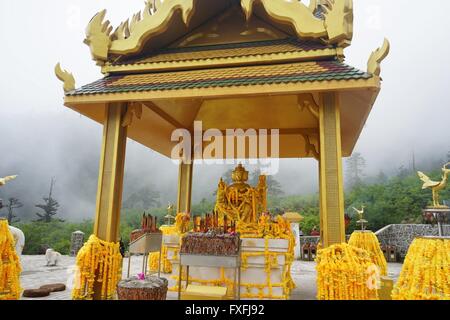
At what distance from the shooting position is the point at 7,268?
3934 millimetres

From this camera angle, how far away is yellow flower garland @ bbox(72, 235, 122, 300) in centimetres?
460

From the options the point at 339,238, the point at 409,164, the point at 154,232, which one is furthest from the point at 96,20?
the point at 409,164

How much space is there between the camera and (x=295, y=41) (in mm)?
5504

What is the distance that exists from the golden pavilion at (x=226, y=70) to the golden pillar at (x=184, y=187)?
9.59 ft

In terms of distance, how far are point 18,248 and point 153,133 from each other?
14.9 feet

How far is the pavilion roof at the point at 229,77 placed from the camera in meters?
4.42

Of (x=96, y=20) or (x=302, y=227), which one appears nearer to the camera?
(x=96, y=20)

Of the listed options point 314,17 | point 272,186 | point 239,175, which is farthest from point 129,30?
point 272,186

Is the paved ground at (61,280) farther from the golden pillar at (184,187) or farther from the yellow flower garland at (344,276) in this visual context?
the golden pillar at (184,187)

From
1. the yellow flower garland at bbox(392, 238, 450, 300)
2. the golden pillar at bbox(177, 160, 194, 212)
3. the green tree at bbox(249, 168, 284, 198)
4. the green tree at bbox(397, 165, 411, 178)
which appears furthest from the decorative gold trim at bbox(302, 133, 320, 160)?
the green tree at bbox(397, 165, 411, 178)

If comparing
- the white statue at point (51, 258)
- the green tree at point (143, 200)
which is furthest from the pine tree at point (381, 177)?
the white statue at point (51, 258)

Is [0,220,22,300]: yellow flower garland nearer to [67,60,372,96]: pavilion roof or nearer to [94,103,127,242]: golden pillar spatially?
[94,103,127,242]: golden pillar

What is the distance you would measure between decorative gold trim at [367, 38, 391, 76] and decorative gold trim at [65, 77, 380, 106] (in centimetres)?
24

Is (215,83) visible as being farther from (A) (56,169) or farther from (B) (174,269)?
(A) (56,169)
